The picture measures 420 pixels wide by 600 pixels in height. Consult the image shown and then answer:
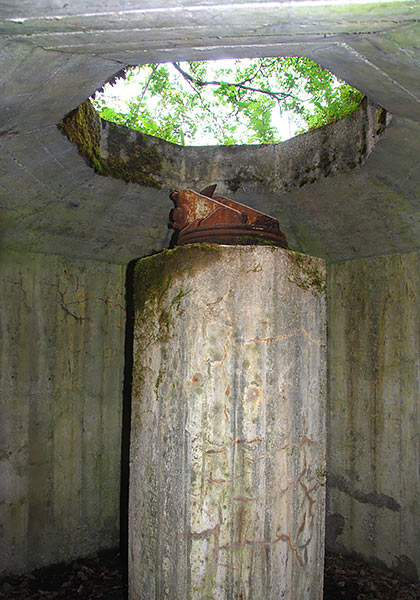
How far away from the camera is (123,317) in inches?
185

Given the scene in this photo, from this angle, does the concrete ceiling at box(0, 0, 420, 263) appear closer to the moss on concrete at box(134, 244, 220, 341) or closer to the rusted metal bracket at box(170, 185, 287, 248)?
the rusted metal bracket at box(170, 185, 287, 248)

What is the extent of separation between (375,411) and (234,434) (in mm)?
2665

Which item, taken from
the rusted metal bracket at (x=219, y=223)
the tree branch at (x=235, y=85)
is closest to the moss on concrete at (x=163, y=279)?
the rusted metal bracket at (x=219, y=223)

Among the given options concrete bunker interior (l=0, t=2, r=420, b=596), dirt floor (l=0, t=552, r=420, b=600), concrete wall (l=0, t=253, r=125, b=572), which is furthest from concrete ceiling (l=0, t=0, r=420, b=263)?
dirt floor (l=0, t=552, r=420, b=600)

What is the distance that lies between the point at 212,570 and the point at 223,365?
0.92 m

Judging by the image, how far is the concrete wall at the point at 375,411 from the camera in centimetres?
383

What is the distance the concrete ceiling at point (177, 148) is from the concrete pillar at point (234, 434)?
884mm

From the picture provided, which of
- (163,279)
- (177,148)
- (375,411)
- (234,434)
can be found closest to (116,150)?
(177,148)

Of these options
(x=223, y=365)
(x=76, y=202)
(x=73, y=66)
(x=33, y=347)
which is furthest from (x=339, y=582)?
(x=73, y=66)

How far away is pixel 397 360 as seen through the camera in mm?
3992

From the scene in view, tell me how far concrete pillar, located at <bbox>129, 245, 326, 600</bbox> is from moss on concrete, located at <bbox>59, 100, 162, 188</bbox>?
5.77ft

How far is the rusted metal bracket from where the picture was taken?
2.21 metres

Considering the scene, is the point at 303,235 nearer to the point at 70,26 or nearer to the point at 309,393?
the point at 309,393

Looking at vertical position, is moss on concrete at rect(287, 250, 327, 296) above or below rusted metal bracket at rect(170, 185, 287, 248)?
below
